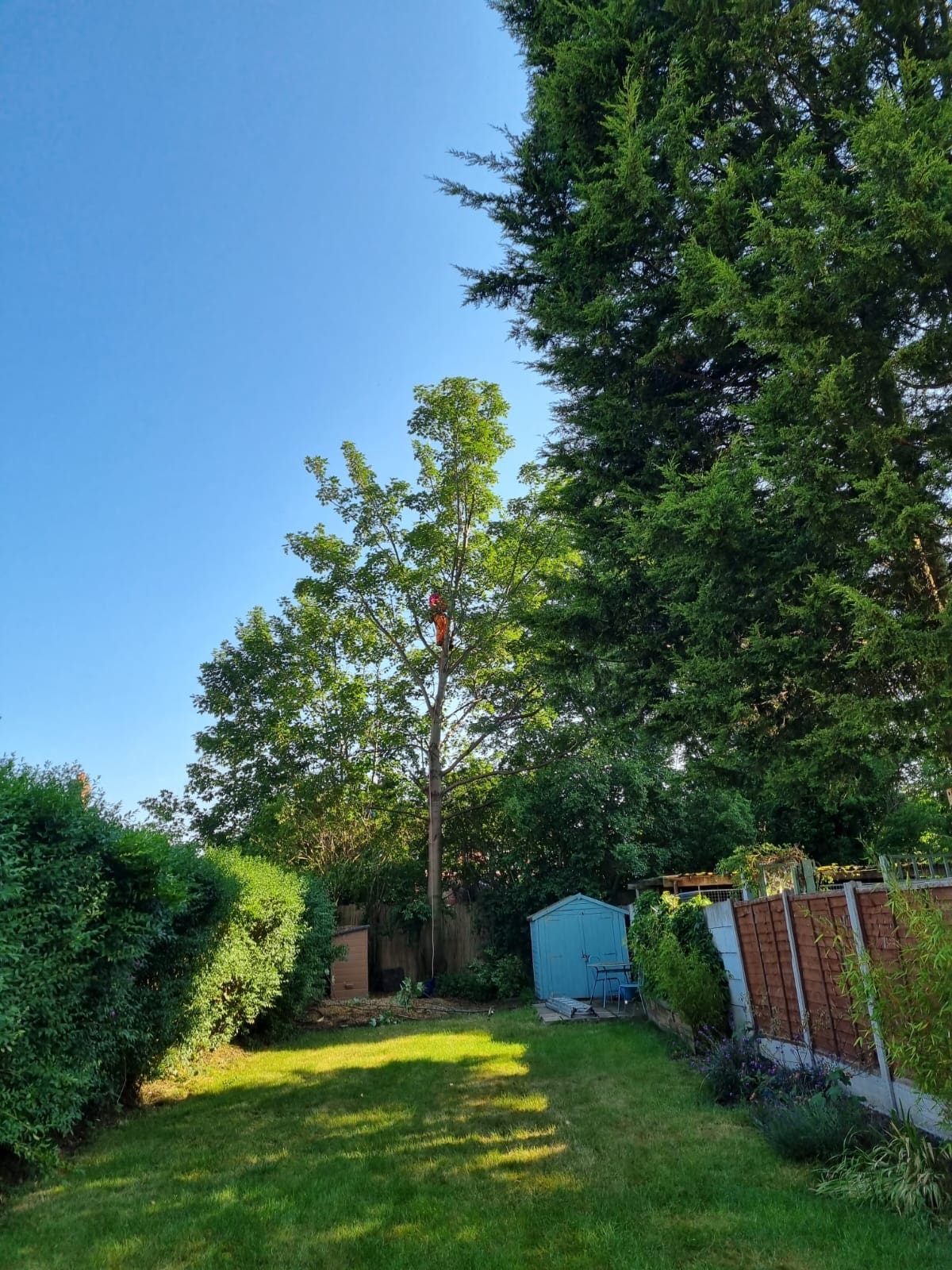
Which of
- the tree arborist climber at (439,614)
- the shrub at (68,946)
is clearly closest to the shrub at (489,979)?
the tree arborist climber at (439,614)

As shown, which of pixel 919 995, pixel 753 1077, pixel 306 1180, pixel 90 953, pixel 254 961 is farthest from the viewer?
pixel 254 961

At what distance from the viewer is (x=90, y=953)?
185 inches

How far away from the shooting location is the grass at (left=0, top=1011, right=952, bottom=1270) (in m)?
2.92

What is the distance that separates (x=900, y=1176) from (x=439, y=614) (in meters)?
17.4

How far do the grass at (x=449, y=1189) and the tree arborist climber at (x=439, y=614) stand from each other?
14.0m

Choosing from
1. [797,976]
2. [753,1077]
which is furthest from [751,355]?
[753,1077]

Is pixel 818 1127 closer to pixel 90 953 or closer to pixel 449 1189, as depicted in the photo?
pixel 449 1189

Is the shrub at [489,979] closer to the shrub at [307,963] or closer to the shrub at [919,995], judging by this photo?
the shrub at [307,963]

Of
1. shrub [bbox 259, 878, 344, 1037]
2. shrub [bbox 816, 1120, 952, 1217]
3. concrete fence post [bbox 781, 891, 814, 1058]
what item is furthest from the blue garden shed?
shrub [bbox 816, 1120, 952, 1217]

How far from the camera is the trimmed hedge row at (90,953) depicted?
3943mm

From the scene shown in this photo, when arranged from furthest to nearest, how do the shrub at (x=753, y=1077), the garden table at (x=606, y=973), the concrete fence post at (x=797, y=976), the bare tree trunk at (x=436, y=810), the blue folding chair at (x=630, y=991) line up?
the bare tree trunk at (x=436, y=810) → the garden table at (x=606, y=973) → the blue folding chair at (x=630, y=991) → the concrete fence post at (x=797, y=976) → the shrub at (x=753, y=1077)

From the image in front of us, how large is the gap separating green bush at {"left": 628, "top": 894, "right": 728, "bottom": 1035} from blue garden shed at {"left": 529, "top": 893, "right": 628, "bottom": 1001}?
455 cm

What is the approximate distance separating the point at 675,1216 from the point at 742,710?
3.54m

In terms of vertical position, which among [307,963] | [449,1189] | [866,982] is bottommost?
[449,1189]
